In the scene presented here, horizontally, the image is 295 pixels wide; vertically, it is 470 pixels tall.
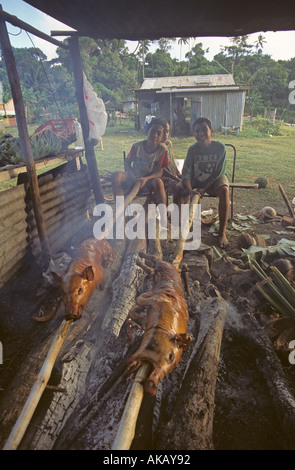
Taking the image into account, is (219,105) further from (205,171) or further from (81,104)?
(81,104)

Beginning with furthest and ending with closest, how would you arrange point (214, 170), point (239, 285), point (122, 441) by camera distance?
point (214, 170) < point (239, 285) < point (122, 441)

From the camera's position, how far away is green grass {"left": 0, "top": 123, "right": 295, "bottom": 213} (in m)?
7.68

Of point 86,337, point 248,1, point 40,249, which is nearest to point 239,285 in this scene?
point 86,337

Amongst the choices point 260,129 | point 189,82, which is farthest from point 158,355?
point 189,82

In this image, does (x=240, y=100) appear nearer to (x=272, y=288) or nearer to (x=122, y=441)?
(x=272, y=288)

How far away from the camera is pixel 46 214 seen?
170 inches

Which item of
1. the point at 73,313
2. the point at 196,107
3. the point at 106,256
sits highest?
the point at 196,107

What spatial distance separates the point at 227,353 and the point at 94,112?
15.0 feet

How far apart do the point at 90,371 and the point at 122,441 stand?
1024 millimetres

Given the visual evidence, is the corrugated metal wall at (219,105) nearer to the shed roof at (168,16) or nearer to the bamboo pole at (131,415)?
the shed roof at (168,16)

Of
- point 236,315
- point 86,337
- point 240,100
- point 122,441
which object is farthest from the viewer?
point 240,100

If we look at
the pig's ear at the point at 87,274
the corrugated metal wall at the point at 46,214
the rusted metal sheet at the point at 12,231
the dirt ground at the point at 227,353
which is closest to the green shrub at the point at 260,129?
the corrugated metal wall at the point at 46,214

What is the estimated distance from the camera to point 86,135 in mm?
5168

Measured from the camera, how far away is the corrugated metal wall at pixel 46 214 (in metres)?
3.38
